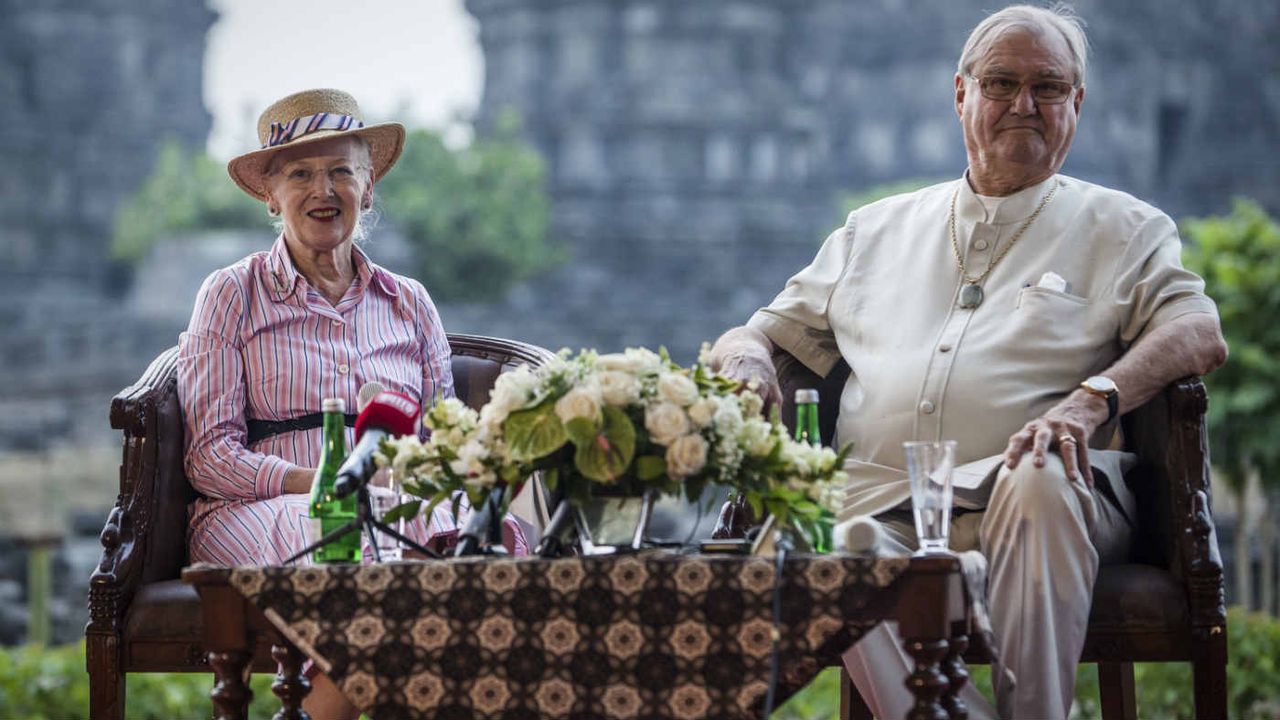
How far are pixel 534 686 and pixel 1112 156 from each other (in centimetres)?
4268

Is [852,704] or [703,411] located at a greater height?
[703,411]

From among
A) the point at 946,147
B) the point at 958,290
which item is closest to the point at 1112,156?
the point at 946,147

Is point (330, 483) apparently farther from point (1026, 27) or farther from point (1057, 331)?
point (1026, 27)

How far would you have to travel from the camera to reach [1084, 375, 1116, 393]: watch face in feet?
12.5

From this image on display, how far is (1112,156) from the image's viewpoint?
144 feet

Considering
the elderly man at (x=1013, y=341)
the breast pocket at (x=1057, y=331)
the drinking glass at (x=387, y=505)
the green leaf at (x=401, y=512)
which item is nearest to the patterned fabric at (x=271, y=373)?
the drinking glass at (x=387, y=505)

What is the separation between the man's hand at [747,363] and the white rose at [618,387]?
835 millimetres

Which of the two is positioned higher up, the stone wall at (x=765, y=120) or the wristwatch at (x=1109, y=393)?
the stone wall at (x=765, y=120)

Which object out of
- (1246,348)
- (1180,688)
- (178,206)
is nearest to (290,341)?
(1180,688)

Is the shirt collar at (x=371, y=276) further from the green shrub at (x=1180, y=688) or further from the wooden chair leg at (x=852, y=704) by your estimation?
the green shrub at (x=1180, y=688)

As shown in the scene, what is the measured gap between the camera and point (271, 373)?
4.14 metres

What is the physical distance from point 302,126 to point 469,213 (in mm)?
36009

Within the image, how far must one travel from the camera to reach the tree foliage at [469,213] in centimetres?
3972

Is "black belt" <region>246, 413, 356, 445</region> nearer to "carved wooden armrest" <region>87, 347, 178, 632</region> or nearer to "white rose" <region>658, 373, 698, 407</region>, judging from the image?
→ "carved wooden armrest" <region>87, 347, 178, 632</region>
